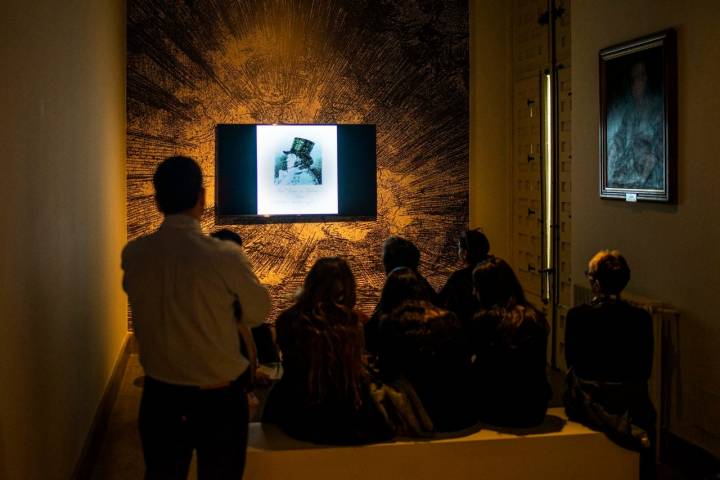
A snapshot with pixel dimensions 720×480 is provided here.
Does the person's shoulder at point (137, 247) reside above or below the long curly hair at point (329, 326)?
above

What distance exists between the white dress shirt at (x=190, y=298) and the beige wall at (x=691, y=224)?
2.44 m

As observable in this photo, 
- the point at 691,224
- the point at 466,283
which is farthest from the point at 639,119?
the point at 466,283

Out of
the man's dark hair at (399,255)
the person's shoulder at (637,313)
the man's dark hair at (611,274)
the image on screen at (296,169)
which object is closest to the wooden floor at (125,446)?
the person's shoulder at (637,313)

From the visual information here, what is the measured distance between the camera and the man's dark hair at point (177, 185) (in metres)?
2.34

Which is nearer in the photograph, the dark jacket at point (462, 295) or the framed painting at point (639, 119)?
the framed painting at point (639, 119)

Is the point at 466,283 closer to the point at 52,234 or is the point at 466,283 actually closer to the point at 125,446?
the point at 125,446

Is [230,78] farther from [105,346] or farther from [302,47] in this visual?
Result: [105,346]

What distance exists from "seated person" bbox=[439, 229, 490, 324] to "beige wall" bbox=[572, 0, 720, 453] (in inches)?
31.6

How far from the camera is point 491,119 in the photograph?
7078mm

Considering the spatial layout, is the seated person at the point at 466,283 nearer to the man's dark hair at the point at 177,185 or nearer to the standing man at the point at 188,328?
the standing man at the point at 188,328

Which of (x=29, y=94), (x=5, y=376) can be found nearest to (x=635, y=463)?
(x=5, y=376)

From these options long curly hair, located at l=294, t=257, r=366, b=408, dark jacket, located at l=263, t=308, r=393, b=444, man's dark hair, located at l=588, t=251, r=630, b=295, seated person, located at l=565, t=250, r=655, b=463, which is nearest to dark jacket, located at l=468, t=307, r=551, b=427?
seated person, located at l=565, t=250, r=655, b=463

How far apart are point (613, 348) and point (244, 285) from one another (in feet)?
5.60

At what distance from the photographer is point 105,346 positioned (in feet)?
16.6
